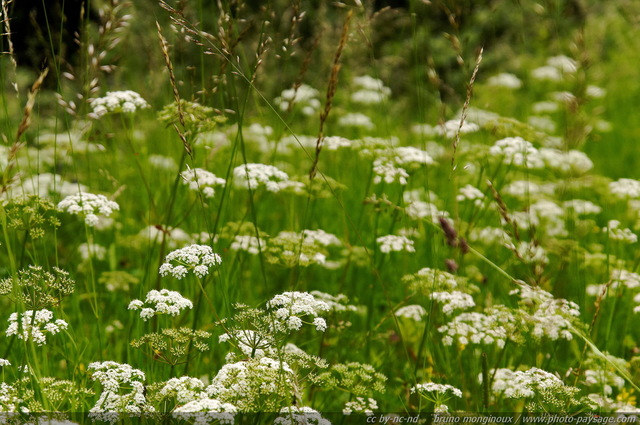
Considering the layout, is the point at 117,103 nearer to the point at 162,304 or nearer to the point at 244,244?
the point at 244,244

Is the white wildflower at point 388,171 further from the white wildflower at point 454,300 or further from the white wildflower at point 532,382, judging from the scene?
the white wildflower at point 532,382

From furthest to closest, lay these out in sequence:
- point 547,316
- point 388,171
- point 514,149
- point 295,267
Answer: point 514,149
point 388,171
point 295,267
point 547,316

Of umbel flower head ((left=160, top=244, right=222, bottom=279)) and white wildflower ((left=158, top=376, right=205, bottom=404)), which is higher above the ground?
umbel flower head ((left=160, top=244, right=222, bottom=279))

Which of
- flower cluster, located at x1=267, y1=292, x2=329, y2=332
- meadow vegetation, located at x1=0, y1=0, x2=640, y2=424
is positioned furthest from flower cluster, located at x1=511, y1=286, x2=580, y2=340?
flower cluster, located at x1=267, y1=292, x2=329, y2=332

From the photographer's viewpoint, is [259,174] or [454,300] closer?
[454,300]

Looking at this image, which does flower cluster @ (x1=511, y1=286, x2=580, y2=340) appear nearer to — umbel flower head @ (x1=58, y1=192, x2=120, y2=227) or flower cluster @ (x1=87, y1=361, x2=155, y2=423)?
flower cluster @ (x1=87, y1=361, x2=155, y2=423)

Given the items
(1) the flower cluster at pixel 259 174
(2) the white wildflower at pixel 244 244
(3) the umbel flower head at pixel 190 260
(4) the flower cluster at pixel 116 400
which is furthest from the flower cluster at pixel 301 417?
(1) the flower cluster at pixel 259 174

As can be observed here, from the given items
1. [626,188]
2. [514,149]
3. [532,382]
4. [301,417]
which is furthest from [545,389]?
[626,188]

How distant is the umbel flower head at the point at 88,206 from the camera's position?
8.73ft

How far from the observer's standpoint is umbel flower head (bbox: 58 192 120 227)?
2.66m

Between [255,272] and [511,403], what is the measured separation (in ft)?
5.15

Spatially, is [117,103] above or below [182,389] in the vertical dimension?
above

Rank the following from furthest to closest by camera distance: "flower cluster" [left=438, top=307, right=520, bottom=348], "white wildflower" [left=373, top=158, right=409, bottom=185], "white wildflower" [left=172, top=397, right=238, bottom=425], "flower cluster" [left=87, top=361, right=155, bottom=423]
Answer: "white wildflower" [left=373, top=158, right=409, bottom=185], "flower cluster" [left=438, top=307, right=520, bottom=348], "flower cluster" [left=87, top=361, right=155, bottom=423], "white wildflower" [left=172, top=397, right=238, bottom=425]

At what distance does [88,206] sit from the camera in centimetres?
268
